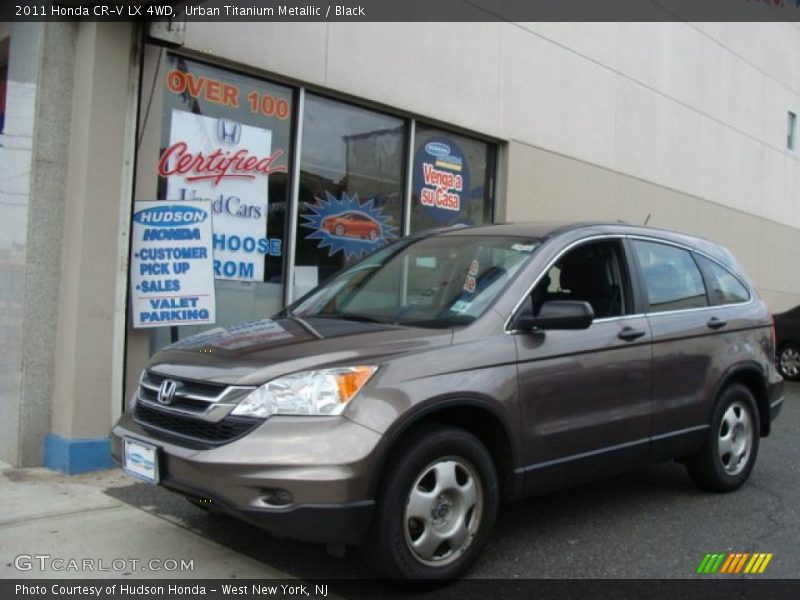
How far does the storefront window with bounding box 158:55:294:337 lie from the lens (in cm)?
655

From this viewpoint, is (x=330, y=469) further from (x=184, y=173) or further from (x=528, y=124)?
(x=528, y=124)

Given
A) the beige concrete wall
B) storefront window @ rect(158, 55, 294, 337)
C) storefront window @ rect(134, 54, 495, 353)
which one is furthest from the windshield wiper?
the beige concrete wall

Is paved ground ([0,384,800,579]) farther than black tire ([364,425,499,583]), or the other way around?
paved ground ([0,384,800,579])

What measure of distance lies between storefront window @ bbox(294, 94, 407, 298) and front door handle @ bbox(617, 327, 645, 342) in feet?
12.3

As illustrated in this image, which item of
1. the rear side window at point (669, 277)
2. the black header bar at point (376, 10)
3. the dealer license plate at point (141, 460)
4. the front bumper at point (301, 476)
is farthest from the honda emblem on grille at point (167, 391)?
the black header bar at point (376, 10)

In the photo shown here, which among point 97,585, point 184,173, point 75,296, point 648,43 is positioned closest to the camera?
point 97,585

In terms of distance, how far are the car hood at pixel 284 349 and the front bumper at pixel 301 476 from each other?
28 cm

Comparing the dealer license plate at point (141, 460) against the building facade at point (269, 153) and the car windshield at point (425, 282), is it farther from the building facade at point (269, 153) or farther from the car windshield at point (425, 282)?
the building facade at point (269, 153)

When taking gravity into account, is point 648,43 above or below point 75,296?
above

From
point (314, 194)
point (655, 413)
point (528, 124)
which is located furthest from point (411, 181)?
point (655, 413)

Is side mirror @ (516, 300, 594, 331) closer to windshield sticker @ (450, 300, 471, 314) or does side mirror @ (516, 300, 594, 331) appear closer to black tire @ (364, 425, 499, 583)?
windshield sticker @ (450, 300, 471, 314)

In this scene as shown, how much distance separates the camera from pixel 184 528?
4.47 m

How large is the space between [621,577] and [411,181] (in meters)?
5.65

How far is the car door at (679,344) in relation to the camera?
479cm
